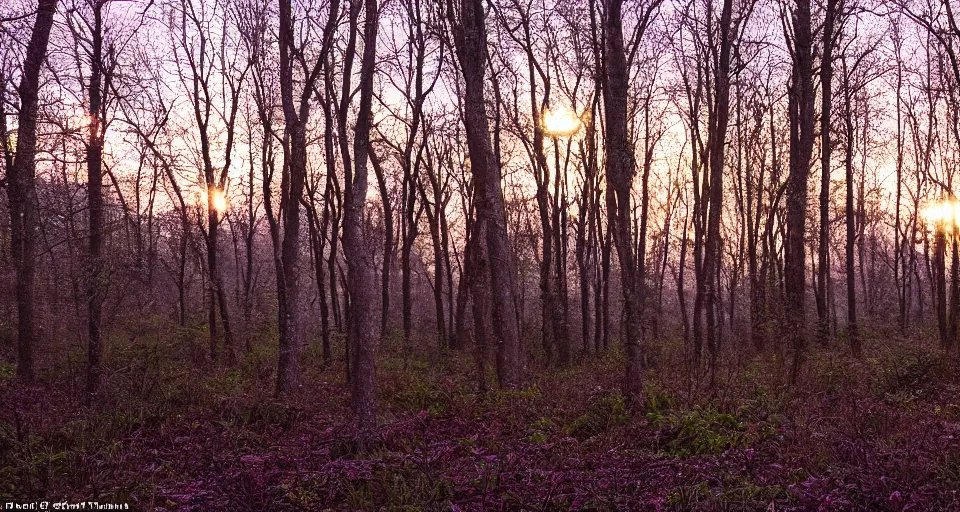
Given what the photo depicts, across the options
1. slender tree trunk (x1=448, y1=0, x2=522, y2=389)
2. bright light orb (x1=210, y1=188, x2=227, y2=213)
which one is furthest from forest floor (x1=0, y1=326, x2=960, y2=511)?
bright light orb (x1=210, y1=188, x2=227, y2=213)

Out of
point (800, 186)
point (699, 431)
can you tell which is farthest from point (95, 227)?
point (800, 186)

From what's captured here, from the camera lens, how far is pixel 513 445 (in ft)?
22.0

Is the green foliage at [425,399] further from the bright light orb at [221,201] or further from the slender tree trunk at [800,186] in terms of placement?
the bright light orb at [221,201]

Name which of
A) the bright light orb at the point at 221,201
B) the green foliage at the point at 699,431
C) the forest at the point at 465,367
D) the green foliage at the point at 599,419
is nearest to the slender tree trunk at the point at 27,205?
the forest at the point at 465,367

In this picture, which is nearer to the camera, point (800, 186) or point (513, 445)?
point (513, 445)

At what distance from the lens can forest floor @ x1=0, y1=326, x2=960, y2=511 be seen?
4953 mm

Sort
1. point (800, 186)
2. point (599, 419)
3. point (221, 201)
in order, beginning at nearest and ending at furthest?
point (599, 419) < point (800, 186) < point (221, 201)

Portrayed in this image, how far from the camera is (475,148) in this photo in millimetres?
10547

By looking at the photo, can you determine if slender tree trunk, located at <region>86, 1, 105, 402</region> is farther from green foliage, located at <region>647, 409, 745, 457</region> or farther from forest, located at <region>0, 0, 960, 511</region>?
green foliage, located at <region>647, 409, 745, 457</region>

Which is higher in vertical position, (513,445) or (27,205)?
(27,205)

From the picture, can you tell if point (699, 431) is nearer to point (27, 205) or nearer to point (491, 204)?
point (491, 204)

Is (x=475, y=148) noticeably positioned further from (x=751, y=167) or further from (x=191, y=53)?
(x=751, y=167)

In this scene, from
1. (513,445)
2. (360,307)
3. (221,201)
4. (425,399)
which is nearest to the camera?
(513,445)

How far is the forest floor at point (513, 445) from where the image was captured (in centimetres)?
495
